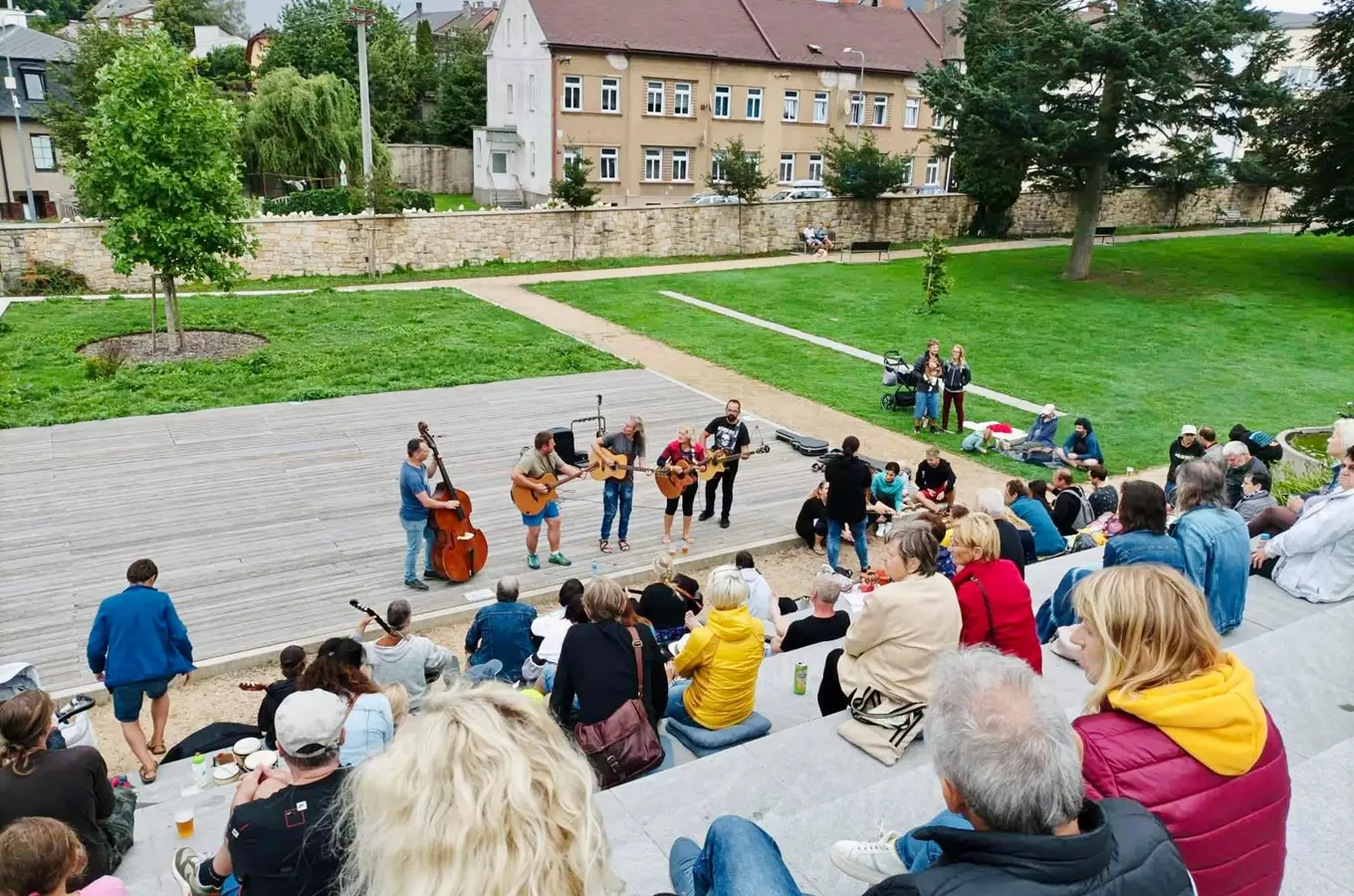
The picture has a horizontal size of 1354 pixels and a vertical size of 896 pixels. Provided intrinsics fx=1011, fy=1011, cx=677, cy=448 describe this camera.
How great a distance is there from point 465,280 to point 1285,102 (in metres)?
21.8

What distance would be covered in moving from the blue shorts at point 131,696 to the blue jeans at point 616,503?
4859 millimetres

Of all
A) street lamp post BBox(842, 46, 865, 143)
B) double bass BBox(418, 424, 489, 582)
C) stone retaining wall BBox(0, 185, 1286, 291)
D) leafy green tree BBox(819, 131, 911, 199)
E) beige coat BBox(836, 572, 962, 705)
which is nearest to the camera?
beige coat BBox(836, 572, 962, 705)

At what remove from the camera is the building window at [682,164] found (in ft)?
137

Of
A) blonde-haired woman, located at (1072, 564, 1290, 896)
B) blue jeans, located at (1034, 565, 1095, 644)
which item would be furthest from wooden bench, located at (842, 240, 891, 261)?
blonde-haired woman, located at (1072, 564, 1290, 896)

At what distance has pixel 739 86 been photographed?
4122cm

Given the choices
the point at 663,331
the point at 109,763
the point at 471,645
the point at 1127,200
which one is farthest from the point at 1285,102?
the point at 109,763

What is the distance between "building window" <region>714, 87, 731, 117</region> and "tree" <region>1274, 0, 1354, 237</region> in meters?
20.3

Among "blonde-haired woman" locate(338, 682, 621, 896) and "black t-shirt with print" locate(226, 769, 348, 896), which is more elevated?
"blonde-haired woman" locate(338, 682, 621, 896)

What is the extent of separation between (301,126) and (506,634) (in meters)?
35.5

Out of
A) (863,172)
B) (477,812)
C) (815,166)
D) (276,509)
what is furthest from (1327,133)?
(477,812)

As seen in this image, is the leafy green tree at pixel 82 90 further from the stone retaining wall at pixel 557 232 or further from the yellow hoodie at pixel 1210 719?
the yellow hoodie at pixel 1210 719

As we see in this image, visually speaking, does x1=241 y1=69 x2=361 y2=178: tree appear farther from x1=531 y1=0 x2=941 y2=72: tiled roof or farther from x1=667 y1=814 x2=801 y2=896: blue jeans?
x1=667 y1=814 x2=801 y2=896: blue jeans

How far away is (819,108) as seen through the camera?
43.1 m

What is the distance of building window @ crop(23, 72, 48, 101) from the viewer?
1628 inches
